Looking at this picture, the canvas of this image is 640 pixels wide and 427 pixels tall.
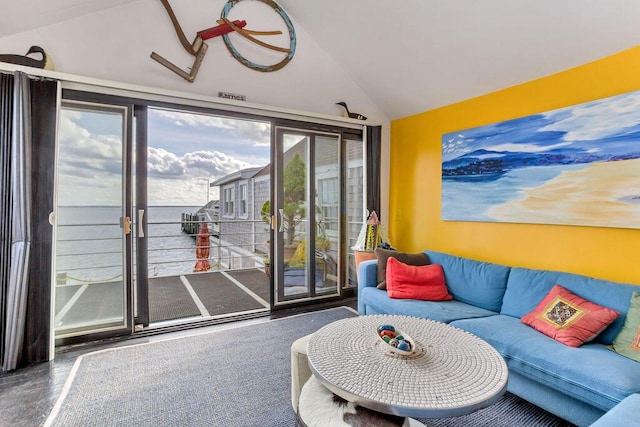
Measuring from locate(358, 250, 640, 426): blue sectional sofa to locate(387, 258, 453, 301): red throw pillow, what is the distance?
8cm

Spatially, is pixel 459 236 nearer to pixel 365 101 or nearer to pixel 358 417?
pixel 365 101

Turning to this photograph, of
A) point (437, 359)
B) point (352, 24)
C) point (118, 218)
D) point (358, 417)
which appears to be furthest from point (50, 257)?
point (352, 24)

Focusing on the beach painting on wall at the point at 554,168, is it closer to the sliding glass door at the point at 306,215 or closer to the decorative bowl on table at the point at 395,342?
the sliding glass door at the point at 306,215

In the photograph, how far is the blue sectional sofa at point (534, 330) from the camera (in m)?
1.57

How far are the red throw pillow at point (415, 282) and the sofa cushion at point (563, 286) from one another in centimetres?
51

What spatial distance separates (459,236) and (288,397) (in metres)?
2.33

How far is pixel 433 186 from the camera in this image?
363cm

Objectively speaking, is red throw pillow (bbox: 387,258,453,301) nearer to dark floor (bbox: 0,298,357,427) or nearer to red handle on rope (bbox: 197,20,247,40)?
dark floor (bbox: 0,298,357,427)

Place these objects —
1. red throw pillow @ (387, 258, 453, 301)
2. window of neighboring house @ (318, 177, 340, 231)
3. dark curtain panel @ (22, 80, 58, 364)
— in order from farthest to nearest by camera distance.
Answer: window of neighboring house @ (318, 177, 340, 231) → red throw pillow @ (387, 258, 453, 301) → dark curtain panel @ (22, 80, 58, 364)

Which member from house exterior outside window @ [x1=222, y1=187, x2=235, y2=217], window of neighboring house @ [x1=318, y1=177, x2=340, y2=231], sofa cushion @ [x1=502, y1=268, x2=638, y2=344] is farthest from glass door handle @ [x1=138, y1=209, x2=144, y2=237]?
house exterior outside window @ [x1=222, y1=187, x2=235, y2=217]

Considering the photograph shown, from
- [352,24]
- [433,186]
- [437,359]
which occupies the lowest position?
[437,359]

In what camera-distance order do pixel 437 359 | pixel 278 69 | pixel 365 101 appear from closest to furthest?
1. pixel 437 359
2. pixel 278 69
3. pixel 365 101

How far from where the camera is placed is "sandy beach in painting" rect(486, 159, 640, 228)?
2.15m

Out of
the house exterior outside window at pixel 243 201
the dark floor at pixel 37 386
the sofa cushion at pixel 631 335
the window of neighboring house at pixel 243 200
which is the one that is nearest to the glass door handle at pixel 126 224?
the dark floor at pixel 37 386
